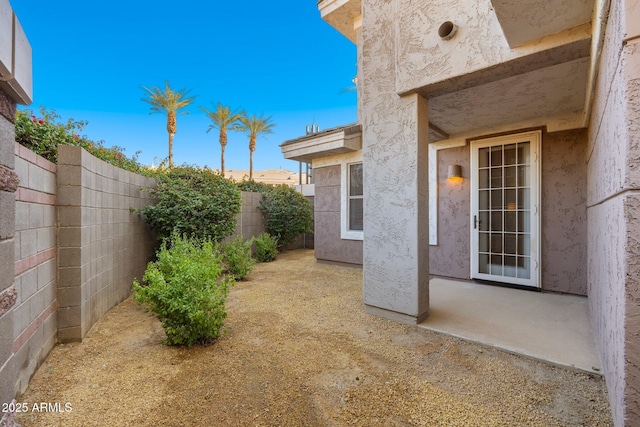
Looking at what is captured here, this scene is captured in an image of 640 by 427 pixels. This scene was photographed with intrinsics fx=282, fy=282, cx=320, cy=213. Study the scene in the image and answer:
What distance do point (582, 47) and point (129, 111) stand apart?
20275mm

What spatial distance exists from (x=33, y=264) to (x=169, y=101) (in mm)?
15831

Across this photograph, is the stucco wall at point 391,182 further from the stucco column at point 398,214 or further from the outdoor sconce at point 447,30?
the outdoor sconce at point 447,30

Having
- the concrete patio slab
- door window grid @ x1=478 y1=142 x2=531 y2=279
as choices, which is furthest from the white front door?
the concrete patio slab

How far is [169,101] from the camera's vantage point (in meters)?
15.6

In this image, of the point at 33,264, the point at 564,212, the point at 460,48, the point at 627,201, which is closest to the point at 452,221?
the point at 564,212

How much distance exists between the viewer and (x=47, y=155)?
11.5 feet

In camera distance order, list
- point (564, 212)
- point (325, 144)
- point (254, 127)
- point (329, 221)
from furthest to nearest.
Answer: point (254, 127) < point (329, 221) < point (325, 144) < point (564, 212)

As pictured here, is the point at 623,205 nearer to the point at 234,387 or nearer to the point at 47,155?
the point at 234,387

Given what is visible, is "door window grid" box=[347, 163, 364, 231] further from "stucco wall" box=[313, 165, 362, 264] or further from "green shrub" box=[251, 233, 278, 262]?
"green shrub" box=[251, 233, 278, 262]

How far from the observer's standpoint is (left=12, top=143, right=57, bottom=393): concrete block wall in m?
2.14

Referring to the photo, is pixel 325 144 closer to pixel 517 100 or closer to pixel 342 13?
pixel 342 13

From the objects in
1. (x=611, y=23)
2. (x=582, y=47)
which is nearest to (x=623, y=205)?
(x=611, y=23)

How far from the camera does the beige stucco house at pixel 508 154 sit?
1.54 metres

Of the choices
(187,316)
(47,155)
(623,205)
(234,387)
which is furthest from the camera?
(47,155)
